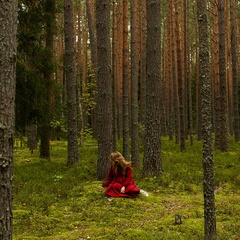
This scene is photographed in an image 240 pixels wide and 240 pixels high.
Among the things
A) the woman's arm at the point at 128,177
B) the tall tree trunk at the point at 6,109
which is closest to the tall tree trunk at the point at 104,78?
the woman's arm at the point at 128,177

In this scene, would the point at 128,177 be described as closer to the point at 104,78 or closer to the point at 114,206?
the point at 114,206

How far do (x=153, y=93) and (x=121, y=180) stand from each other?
3.06 meters

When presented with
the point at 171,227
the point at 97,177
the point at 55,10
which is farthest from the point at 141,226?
the point at 55,10

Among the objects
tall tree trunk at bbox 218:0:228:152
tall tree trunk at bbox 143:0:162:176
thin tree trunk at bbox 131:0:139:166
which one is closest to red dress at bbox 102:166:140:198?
tall tree trunk at bbox 143:0:162:176

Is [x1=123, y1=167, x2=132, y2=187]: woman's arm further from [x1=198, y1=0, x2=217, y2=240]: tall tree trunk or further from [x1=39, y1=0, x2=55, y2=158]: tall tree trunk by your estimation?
[x1=39, y1=0, x2=55, y2=158]: tall tree trunk

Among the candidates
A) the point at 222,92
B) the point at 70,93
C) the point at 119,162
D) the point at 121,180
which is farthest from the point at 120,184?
the point at 222,92

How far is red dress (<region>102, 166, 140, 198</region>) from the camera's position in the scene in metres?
8.36

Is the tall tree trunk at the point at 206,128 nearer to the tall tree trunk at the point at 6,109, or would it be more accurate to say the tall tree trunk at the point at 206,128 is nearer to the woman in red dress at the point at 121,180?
the tall tree trunk at the point at 6,109

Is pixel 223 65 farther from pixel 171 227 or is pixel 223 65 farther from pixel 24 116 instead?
pixel 171 227

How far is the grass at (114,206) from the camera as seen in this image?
234 inches

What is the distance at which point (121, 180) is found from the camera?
28.4 feet

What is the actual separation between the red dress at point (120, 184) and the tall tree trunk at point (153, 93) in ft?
6.02

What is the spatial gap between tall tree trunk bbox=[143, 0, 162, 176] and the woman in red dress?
6.07ft

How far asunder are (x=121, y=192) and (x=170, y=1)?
15.8 m
